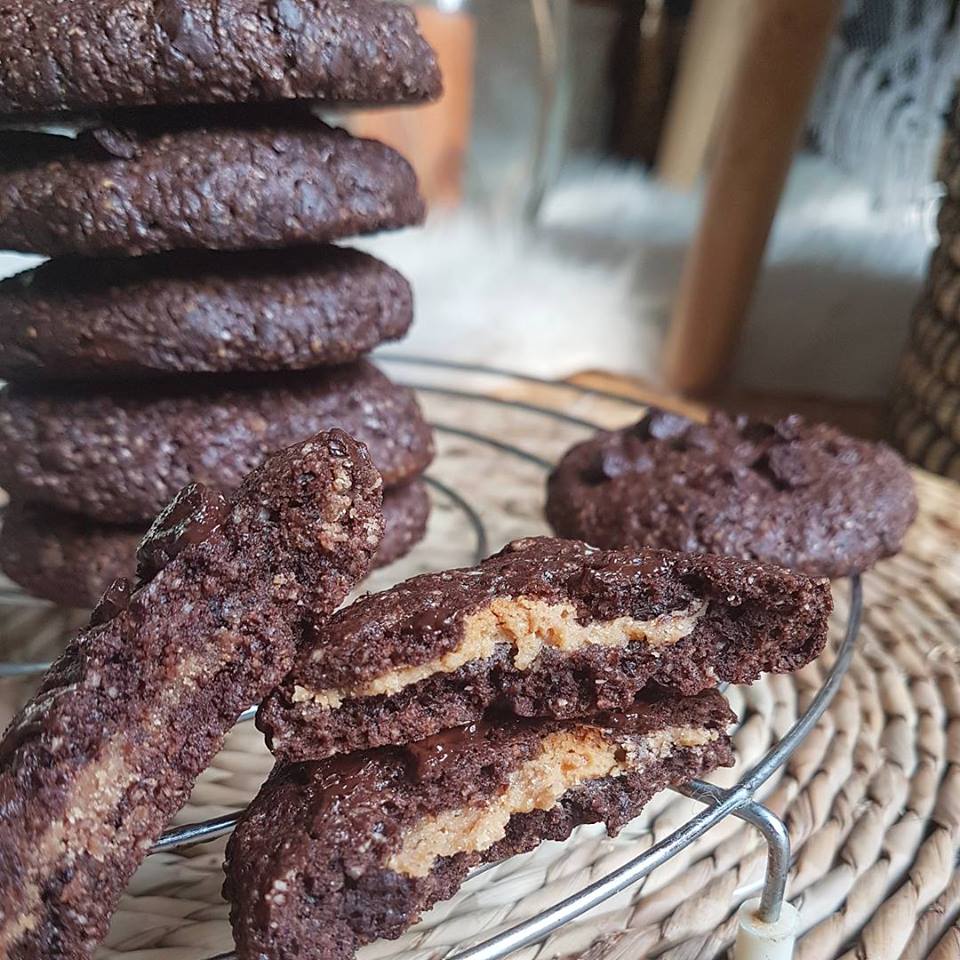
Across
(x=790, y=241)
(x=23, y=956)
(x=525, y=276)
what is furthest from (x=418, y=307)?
(x=23, y=956)

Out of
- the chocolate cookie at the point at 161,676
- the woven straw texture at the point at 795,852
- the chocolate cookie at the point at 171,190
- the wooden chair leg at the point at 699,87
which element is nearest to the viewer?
the chocolate cookie at the point at 161,676

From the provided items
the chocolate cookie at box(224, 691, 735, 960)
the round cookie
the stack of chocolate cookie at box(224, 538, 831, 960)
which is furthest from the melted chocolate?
the round cookie

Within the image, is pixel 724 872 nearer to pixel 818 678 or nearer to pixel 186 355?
pixel 818 678

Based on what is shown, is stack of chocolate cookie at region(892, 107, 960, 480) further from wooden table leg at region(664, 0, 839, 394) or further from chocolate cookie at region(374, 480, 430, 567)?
chocolate cookie at region(374, 480, 430, 567)

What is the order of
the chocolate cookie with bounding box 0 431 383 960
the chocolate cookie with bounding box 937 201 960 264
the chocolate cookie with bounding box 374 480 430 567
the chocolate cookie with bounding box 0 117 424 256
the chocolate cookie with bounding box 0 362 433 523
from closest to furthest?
the chocolate cookie with bounding box 0 431 383 960 → the chocolate cookie with bounding box 0 117 424 256 → the chocolate cookie with bounding box 0 362 433 523 → the chocolate cookie with bounding box 374 480 430 567 → the chocolate cookie with bounding box 937 201 960 264

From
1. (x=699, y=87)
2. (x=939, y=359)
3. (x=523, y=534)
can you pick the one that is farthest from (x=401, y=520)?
(x=699, y=87)

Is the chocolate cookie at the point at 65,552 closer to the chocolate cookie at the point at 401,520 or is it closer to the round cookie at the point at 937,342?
the chocolate cookie at the point at 401,520

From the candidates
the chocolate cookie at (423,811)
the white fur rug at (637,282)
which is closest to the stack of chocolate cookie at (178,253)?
the chocolate cookie at (423,811)
